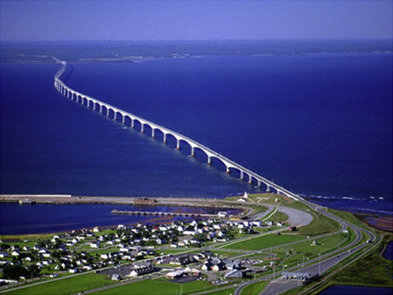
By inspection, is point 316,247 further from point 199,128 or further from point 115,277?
point 199,128

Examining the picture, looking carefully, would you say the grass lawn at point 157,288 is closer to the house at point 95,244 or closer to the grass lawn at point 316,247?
the grass lawn at point 316,247

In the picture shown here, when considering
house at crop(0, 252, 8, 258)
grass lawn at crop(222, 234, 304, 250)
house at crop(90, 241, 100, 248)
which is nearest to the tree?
house at crop(0, 252, 8, 258)

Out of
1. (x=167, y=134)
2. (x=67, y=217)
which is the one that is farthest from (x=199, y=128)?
(x=67, y=217)

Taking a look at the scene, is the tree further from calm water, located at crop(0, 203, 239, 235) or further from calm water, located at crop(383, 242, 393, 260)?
calm water, located at crop(383, 242, 393, 260)

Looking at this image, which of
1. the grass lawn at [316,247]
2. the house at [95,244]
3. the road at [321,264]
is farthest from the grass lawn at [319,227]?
the house at [95,244]

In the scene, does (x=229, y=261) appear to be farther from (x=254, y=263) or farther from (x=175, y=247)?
(x=175, y=247)

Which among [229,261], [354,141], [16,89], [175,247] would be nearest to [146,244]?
[175,247]
